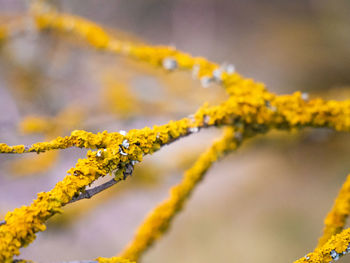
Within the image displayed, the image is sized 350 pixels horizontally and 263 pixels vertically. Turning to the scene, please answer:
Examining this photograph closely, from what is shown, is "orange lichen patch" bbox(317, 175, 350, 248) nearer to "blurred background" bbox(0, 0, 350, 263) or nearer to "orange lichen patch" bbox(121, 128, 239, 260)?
"orange lichen patch" bbox(121, 128, 239, 260)

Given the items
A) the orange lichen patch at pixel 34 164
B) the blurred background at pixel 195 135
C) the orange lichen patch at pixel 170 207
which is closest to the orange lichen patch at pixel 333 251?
the orange lichen patch at pixel 170 207

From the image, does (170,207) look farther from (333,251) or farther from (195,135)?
(195,135)

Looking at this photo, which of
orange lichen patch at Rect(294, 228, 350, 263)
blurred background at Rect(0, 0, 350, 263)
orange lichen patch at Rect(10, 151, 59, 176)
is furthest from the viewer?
blurred background at Rect(0, 0, 350, 263)

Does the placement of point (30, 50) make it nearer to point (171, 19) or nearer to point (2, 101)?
point (2, 101)

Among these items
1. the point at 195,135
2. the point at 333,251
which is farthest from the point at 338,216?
the point at 195,135

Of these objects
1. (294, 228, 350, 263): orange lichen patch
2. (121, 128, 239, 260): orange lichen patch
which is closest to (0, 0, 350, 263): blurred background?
(121, 128, 239, 260): orange lichen patch

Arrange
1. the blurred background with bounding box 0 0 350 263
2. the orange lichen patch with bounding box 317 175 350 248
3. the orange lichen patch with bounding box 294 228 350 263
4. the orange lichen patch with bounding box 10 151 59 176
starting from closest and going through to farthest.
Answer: the orange lichen patch with bounding box 294 228 350 263, the orange lichen patch with bounding box 317 175 350 248, the orange lichen patch with bounding box 10 151 59 176, the blurred background with bounding box 0 0 350 263
